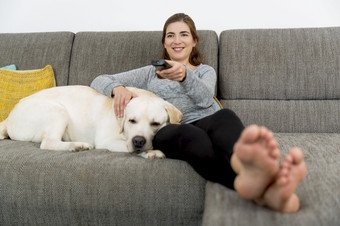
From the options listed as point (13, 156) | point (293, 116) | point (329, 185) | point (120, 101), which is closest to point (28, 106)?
point (13, 156)

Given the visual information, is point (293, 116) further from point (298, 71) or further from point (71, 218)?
point (71, 218)

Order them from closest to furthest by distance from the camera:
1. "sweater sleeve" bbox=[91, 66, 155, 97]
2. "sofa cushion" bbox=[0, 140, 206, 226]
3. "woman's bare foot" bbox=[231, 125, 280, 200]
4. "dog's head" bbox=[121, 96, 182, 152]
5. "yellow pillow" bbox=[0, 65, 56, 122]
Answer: "woman's bare foot" bbox=[231, 125, 280, 200]
"sofa cushion" bbox=[0, 140, 206, 226]
"dog's head" bbox=[121, 96, 182, 152]
"sweater sleeve" bbox=[91, 66, 155, 97]
"yellow pillow" bbox=[0, 65, 56, 122]

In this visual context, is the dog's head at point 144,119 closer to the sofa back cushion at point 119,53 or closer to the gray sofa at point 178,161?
the gray sofa at point 178,161

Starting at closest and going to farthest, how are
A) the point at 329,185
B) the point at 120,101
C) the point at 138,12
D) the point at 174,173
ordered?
the point at 329,185 < the point at 174,173 < the point at 120,101 < the point at 138,12

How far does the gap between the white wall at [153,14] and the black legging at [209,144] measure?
5.72ft

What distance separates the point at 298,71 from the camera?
239cm

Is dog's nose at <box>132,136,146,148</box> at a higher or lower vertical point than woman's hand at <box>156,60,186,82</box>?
lower

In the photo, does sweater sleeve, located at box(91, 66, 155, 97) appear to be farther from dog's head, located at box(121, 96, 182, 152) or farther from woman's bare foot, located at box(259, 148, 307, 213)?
woman's bare foot, located at box(259, 148, 307, 213)

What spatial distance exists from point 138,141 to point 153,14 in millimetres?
1874

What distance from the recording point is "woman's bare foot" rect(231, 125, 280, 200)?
0.89 metres

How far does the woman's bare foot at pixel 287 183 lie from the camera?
2.94 feet

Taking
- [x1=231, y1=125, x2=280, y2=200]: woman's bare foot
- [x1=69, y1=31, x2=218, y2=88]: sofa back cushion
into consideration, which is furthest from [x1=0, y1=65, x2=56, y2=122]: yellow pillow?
[x1=231, y1=125, x2=280, y2=200]: woman's bare foot

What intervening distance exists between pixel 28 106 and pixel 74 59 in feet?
2.57

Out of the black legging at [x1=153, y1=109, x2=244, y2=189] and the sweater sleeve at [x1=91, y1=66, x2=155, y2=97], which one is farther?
the sweater sleeve at [x1=91, y1=66, x2=155, y2=97]
